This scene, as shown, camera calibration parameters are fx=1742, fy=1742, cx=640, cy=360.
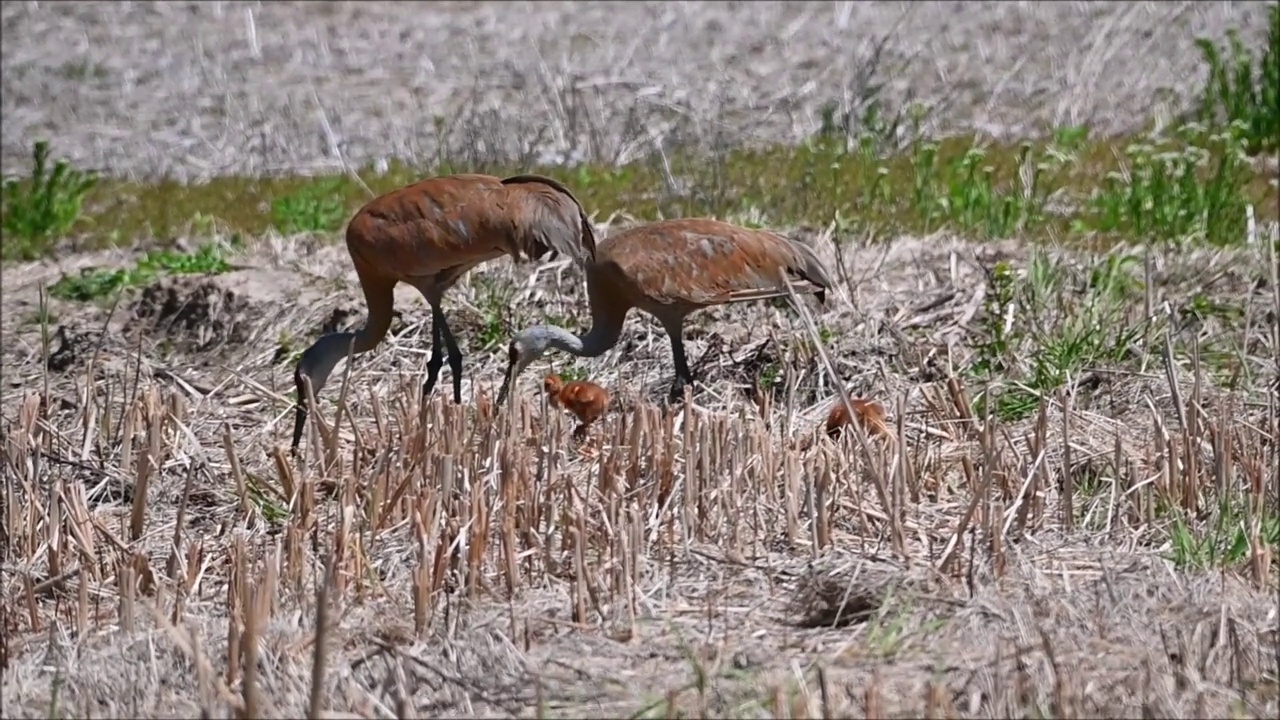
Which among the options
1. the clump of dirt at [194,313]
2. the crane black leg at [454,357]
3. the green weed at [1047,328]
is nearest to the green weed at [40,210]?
the clump of dirt at [194,313]

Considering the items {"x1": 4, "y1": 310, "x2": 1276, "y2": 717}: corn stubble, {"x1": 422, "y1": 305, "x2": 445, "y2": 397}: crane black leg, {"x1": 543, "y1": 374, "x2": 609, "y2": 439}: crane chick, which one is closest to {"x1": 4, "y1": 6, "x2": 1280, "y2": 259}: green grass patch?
{"x1": 422, "y1": 305, "x2": 445, "y2": 397}: crane black leg

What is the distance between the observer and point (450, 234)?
691 centimetres

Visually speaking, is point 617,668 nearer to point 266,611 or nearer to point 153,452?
point 266,611

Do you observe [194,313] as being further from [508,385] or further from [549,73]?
[549,73]

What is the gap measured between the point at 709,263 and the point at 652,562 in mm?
2656

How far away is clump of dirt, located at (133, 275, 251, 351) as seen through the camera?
8.23 metres

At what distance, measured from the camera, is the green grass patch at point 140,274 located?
29.1 feet

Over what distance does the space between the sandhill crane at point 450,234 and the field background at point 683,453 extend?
9.6 inches

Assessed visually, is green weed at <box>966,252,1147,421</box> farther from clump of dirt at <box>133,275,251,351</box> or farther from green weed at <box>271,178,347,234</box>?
green weed at <box>271,178,347,234</box>

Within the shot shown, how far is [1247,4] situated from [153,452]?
11548 mm

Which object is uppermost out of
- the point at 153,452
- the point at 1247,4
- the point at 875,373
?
the point at 1247,4

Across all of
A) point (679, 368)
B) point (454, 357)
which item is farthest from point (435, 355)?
point (679, 368)

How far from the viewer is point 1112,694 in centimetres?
351

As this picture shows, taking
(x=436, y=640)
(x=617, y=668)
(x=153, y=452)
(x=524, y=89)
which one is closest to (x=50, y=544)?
(x=153, y=452)
